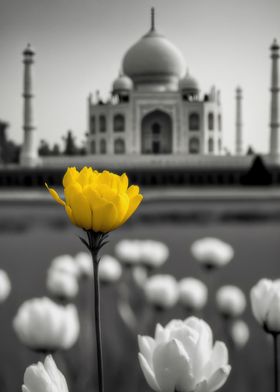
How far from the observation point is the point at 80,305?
2.31m

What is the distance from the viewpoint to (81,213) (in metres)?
0.52

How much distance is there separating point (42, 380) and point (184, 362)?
0.11 m

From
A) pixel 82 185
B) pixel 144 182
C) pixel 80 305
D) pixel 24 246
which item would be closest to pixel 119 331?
pixel 80 305

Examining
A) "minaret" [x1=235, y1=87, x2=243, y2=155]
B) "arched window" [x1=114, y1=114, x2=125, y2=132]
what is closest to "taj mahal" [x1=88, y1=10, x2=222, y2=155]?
"arched window" [x1=114, y1=114, x2=125, y2=132]

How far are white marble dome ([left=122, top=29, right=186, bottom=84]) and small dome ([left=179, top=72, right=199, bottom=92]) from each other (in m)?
0.74

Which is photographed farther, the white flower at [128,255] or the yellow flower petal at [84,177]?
the white flower at [128,255]

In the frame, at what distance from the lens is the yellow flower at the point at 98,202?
516mm

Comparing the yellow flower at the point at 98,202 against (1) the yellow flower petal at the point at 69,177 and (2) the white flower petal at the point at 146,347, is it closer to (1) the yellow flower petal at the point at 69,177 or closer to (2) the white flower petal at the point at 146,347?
(1) the yellow flower petal at the point at 69,177

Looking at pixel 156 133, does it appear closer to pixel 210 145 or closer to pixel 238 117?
pixel 210 145

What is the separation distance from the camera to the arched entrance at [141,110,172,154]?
24312mm

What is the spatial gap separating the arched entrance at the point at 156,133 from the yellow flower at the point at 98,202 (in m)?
23.8

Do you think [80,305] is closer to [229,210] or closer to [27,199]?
[229,210]

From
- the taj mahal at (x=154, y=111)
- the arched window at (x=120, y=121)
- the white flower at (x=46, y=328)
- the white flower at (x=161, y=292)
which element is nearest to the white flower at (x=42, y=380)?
the white flower at (x=46, y=328)

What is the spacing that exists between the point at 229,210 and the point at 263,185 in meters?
4.06
